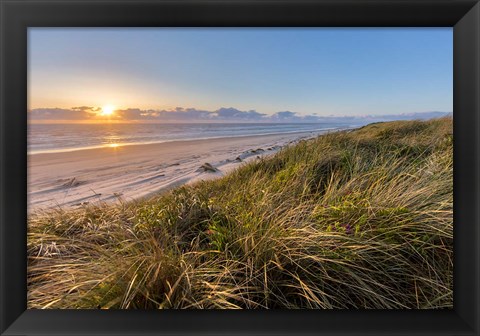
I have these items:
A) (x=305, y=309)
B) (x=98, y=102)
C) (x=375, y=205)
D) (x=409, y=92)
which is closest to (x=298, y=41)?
(x=409, y=92)

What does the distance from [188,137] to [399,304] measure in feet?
7.61

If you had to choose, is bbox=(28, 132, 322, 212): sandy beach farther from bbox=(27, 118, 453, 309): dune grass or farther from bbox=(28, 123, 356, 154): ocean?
bbox=(27, 118, 453, 309): dune grass

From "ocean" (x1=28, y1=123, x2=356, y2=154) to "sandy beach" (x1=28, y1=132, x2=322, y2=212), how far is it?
95 mm

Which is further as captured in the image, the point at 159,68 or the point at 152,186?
the point at 152,186

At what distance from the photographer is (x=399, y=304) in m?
1.11

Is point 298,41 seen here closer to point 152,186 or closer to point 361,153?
point 361,153

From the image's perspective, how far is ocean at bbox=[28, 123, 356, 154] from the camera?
1.81 metres

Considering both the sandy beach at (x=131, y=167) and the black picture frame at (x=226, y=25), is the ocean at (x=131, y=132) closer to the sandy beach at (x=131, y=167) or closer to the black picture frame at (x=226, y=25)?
the sandy beach at (x=131, y=167)

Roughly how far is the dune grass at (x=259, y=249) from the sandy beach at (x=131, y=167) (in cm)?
22

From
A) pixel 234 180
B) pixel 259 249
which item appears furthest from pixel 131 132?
pixel 259 249

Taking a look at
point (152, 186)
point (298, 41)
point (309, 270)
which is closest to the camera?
point (309, 270)

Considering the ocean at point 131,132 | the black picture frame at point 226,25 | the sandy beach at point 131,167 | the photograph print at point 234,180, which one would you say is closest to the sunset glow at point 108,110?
the photograph print at point 234,180

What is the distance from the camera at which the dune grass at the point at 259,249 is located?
109cm
